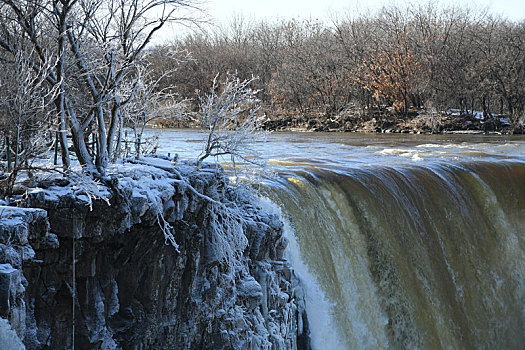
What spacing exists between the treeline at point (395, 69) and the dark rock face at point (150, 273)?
24024 millimetres

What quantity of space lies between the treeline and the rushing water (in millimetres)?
19287

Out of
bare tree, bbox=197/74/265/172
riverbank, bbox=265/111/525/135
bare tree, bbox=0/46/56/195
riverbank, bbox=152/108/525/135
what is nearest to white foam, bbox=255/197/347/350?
bare tree, bbox=197/74/265/172

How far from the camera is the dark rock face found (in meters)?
5.85

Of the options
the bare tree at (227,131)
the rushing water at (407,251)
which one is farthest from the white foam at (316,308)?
the bare tree at (227,131)

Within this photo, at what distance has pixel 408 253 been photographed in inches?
428

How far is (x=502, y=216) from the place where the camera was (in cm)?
1361

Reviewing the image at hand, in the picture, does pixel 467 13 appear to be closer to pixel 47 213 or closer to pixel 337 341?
pixel 337 341

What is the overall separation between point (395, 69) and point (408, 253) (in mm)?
28326

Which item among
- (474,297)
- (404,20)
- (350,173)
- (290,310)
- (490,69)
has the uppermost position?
(404,20)

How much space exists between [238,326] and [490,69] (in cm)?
3092

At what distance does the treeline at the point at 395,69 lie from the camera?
34125 millimetres

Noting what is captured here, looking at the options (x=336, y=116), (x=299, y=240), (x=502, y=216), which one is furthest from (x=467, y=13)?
(x=299, y=240)

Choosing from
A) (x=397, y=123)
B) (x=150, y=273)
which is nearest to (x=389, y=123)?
(x=397, y=123)

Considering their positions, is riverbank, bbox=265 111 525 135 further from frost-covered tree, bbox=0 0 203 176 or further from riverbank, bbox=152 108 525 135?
frost-covered tree, bbox=0 0 203 176
